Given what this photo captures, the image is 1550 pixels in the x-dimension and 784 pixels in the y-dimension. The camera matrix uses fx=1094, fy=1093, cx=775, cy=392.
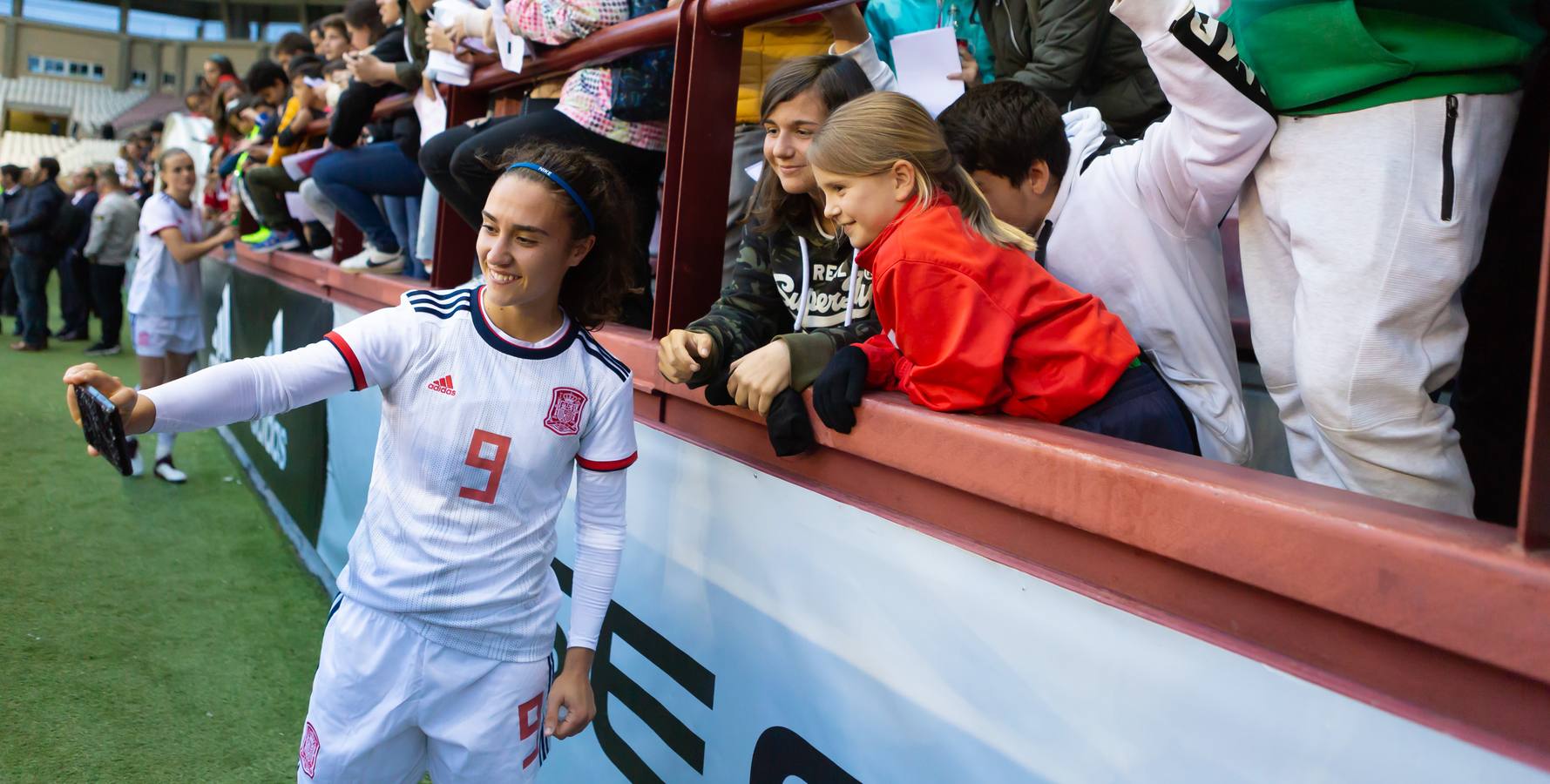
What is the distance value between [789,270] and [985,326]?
2.27 feet

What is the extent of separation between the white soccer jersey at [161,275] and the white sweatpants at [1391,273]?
6.48m

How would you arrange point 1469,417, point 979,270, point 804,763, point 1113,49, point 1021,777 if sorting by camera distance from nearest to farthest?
1. point 1021,777
2. point 979,270
3. point 1469,417
4. point 804,763
5. point 1113,49

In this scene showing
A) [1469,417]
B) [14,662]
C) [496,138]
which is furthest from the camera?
[14,662]

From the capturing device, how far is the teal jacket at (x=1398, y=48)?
4.25 feet

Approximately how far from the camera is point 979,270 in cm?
147

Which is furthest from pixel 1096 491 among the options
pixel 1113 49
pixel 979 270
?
pixel 1113 49

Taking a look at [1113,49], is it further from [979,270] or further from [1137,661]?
[1137,661]

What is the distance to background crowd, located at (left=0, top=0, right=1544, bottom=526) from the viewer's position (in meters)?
1.31

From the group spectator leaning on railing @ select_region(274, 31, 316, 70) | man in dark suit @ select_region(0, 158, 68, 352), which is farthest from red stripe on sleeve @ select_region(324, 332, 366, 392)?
man in dark suit @ select_region(0, 158, 68, 352)

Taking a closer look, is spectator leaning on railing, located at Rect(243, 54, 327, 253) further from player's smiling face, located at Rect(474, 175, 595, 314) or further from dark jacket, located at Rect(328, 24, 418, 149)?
player's smiling face, located at Rect(474, 175, 595, 314)

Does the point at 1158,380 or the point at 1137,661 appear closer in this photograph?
the point at 1137,661

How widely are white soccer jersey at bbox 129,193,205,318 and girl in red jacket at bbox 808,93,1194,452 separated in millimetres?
5873

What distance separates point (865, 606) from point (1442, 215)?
90 cm

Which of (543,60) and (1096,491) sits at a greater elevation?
(543,60)
